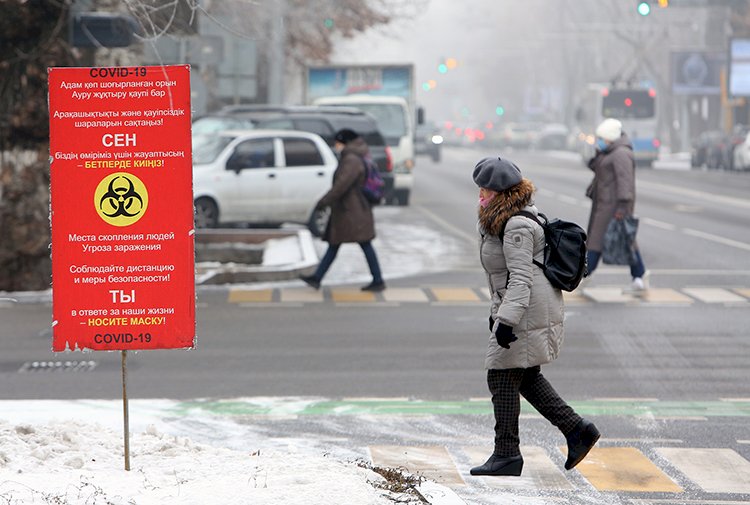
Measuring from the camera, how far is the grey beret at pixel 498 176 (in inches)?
291

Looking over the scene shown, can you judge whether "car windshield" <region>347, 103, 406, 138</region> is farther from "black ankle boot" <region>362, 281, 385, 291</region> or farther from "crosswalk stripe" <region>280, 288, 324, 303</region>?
"crosswalk stripe" <region>280, 288, 324, 303</region>

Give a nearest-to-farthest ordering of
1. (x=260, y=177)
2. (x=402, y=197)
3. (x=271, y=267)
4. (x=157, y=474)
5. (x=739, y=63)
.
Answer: (x=157, y=474) → (x=271, y=267) → (x=260, y=177) → (x=402, y=197) → (x=739, y=63)

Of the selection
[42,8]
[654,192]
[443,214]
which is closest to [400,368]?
[42,8]

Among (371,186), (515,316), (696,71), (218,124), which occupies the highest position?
(696,71)

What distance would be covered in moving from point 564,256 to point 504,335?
0.49m

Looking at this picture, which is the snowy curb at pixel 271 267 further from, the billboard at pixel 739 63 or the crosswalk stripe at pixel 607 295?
the billboard at pixel 739 63

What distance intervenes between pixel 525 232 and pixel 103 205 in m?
2.02

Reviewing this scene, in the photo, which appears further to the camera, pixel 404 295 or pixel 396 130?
pixel 396 130

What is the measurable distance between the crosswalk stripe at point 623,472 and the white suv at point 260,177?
48.3 feet

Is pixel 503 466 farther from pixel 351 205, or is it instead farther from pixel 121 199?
pixel 351 205

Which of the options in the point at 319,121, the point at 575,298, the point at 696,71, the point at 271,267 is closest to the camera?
the point at 575,298

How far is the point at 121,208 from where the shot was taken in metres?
6.70

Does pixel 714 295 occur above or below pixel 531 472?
below

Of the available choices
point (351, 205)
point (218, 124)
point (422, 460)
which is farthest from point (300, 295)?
point (218, 124)
